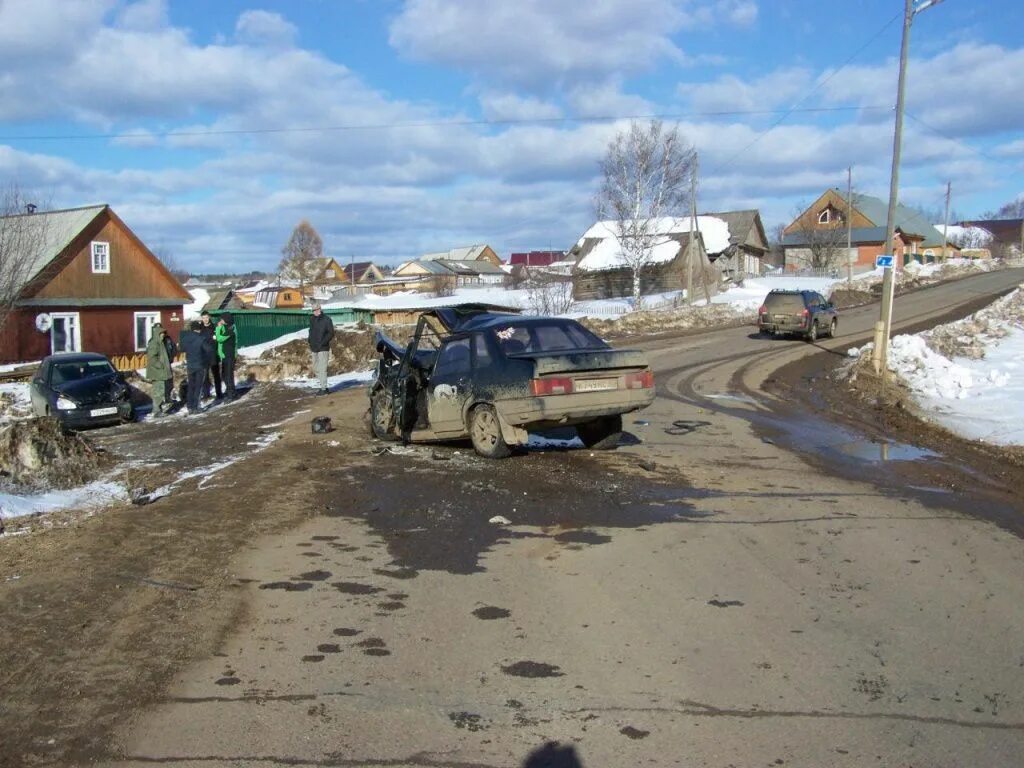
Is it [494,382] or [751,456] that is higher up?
[494,382]

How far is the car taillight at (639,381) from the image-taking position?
32.0 feet

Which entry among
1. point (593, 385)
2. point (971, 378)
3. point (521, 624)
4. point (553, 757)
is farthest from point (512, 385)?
point (971, 378)

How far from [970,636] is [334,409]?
39.8 feet

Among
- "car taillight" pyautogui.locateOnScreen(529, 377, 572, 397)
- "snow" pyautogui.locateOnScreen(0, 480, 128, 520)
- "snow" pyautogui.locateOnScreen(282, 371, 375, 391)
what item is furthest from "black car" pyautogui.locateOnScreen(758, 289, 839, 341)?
"snow" pyautogui.locateOnScreen(0, 480, 128, 520)

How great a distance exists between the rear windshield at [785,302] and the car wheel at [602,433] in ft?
59.9

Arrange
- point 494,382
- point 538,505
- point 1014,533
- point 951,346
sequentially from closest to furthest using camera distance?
point 1014,533 → point 538,505 → point 494,382 → point 951,346

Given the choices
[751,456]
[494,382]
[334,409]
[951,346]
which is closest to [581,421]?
[494,382]

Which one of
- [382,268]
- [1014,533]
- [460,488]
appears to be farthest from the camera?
[382,268]

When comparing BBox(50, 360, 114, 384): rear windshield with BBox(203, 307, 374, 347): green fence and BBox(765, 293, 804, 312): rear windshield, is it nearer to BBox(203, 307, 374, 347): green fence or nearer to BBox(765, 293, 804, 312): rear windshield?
BBox(203, 307, 374, 347): green fence

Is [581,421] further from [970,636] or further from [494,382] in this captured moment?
[970,636]

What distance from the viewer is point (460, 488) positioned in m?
8.73

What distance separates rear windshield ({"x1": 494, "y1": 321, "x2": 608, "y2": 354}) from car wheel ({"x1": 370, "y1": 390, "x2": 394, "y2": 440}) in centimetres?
232

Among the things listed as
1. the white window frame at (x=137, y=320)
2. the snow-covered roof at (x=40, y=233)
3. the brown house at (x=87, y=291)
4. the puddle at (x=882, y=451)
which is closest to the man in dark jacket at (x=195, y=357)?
the puddle at (x=882, y=451)

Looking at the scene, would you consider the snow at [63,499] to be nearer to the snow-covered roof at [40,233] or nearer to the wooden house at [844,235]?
the snow-covered roof at [40,233]
